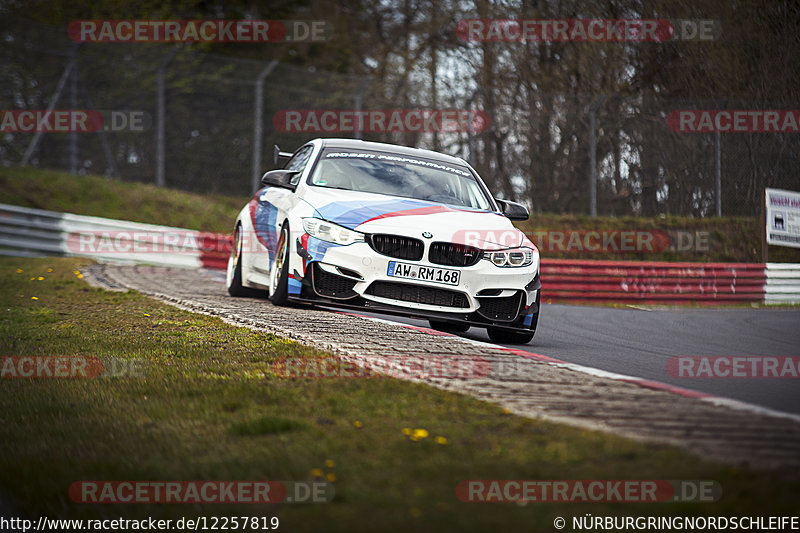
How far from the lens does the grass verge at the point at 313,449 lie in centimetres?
334

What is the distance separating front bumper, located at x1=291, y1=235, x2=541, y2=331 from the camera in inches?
311

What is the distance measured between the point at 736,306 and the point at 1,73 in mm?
16655

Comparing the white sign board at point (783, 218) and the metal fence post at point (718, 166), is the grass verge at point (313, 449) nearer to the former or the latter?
the white sign board at point (783, 218)

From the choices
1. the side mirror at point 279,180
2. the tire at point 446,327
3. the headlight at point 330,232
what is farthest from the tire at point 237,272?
the headlight at point 330,232

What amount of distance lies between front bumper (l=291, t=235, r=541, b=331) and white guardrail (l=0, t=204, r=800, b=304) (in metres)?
10.8

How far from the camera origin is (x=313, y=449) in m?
4.06

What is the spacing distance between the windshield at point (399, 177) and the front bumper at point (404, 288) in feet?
3.93

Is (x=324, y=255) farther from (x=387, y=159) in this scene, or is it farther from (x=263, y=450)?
(x=263, y=450)

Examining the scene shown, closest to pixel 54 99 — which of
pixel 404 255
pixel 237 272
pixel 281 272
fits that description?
pixel 237 272

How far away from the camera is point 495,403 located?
A: 16.0 ft

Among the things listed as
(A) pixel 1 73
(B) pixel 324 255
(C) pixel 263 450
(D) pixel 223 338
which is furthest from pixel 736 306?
(A) pixel 1 73

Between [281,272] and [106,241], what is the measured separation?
11078 mm

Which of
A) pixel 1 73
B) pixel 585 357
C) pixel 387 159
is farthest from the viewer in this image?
pixel 1 73

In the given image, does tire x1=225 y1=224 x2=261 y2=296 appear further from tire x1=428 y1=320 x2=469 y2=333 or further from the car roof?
tire x1=428 y1=320 x2=469 y2=333
